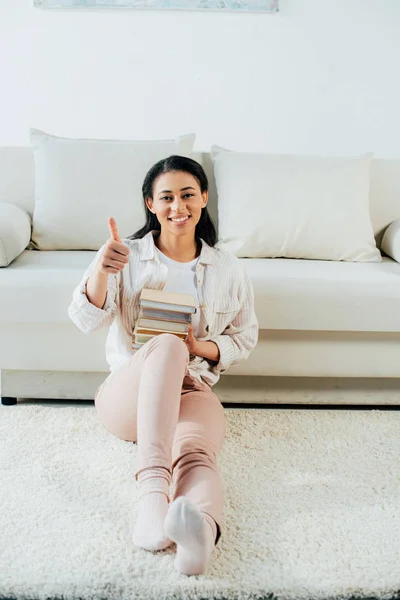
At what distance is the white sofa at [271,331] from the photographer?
198 centimetres

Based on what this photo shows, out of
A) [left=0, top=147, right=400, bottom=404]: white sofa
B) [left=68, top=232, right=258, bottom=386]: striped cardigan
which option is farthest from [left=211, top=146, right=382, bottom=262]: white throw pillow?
[left=68, top=232, right=258, bottom=386]: striped cardigan

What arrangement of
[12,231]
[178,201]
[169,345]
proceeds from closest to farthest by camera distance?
[169,345] < [178,201] < [12,231]

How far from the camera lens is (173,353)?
1.43 meters

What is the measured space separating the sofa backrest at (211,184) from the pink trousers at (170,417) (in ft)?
3.83

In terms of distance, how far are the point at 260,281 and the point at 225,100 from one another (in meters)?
1.46

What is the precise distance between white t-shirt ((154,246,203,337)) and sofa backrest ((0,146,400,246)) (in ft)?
2.74

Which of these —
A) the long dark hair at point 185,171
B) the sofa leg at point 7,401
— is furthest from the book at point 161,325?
the sofa leg at point 7,401

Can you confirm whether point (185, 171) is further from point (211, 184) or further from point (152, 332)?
point (211, 184)

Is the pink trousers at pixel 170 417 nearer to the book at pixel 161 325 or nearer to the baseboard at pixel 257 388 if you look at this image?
the book at pixel 161 325

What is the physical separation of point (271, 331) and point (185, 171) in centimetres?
61

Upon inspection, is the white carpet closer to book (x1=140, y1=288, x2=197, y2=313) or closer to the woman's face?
book (x1=140, y1=288, x2=197, y2=313)

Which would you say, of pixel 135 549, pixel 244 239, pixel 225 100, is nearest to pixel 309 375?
pixel 244 239

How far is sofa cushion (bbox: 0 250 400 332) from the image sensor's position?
1.97 m

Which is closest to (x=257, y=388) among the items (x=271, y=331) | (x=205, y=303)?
(x=271, y=331)
